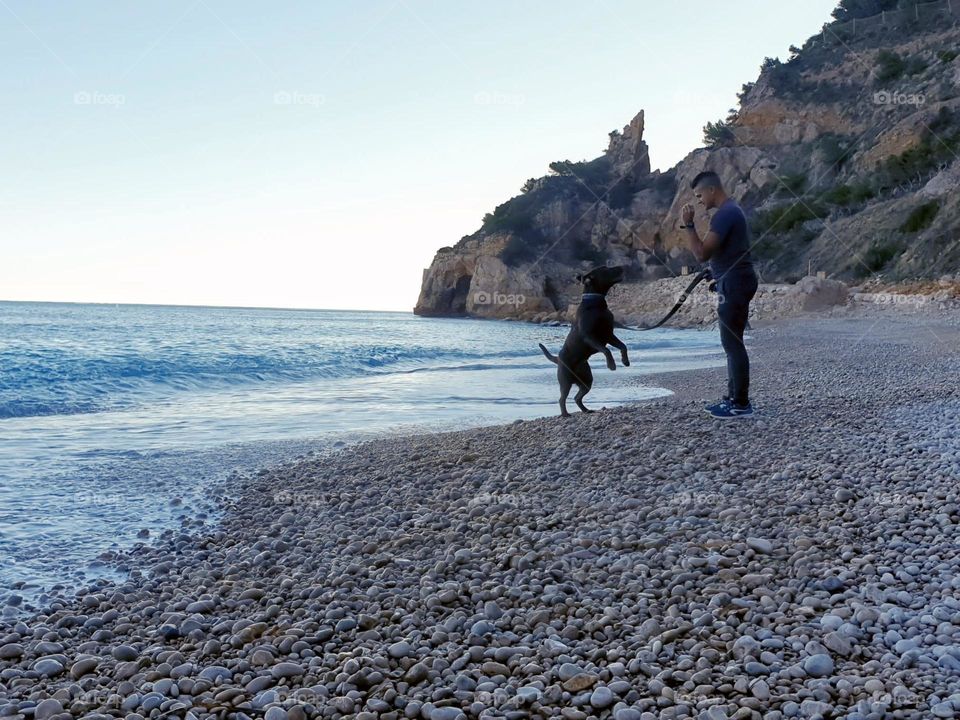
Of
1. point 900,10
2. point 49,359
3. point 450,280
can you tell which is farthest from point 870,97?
point 49,359

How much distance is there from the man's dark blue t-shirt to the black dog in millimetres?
1055

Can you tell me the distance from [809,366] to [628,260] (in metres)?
43.4

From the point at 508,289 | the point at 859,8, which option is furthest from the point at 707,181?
the point at 859,8

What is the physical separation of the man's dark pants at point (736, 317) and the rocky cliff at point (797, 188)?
23360 mm

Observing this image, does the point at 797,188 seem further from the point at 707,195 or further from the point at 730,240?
the point at 730,240

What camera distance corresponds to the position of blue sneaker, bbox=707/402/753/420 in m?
6.37

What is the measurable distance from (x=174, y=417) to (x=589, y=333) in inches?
212

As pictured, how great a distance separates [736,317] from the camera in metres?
6.37

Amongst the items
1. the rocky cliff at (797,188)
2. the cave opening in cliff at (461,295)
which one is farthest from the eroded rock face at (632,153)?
the cave opening in cliff at (461,295)

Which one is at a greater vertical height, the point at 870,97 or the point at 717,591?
the point at 870,97

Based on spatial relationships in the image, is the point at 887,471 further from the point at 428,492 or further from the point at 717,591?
the point at 428,492

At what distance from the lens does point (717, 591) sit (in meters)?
2.71

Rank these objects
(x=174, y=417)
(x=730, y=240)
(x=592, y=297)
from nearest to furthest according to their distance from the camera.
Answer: (x=730, y=240) < (x=592, y=297) < (x=174, y=417)

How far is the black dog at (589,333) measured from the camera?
7074 millimetres
